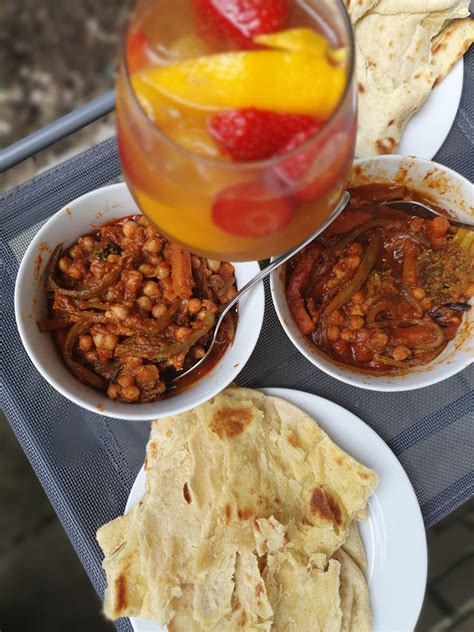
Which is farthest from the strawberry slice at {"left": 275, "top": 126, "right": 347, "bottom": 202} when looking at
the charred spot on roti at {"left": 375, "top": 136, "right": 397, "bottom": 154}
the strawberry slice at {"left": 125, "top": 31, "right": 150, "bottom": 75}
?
the charred spot on roti at {"left": 375, "top": 136, "right": 397, "bottom": 154}

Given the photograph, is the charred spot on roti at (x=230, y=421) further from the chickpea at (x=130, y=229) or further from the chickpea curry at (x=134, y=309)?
the chickpea at (x=130, y=229)

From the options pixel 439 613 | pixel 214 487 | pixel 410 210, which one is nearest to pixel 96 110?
pixel 410 210

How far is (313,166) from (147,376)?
0.85m

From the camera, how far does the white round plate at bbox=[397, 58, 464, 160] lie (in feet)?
6.54

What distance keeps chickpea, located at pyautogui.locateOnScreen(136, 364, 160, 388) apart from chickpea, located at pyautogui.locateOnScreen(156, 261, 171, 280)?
0.78ft

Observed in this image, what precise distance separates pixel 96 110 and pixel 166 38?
51.4 inches

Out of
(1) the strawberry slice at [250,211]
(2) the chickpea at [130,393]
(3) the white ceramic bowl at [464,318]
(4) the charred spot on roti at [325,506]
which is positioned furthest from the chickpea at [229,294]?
(1) the strawberry slice at [250,211]

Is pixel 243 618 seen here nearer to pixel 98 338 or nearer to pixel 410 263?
pixel 98 338

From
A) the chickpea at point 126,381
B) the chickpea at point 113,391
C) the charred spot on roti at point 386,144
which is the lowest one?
the chickpea at point 113,391

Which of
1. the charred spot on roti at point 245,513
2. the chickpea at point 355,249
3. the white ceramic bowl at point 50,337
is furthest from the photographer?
the chickpea at point 355,249

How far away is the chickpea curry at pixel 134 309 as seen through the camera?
1680 mm

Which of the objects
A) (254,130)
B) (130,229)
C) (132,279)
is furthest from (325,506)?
(254,130)

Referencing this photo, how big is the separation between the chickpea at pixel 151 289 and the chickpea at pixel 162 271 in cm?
3

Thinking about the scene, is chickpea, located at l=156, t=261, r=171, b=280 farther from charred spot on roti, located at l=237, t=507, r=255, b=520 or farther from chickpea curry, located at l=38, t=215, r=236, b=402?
charred spot on roti, located at l=237, t=507, r=255, b=520
